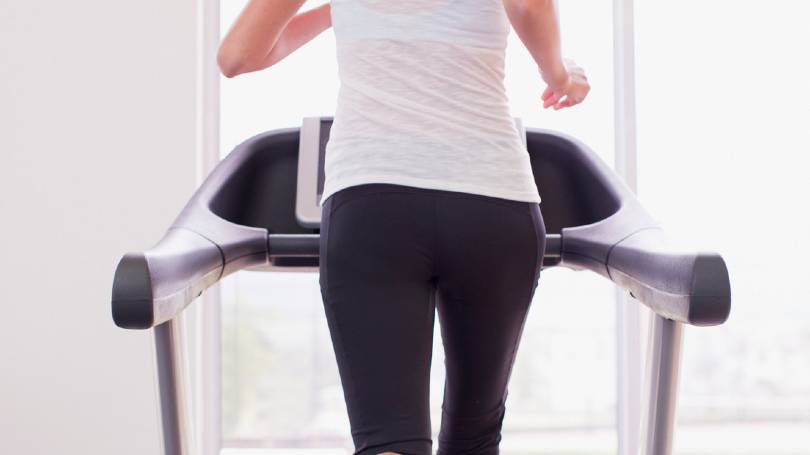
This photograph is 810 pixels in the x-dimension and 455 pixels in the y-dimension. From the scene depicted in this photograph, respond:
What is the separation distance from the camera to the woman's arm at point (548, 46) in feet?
3.34

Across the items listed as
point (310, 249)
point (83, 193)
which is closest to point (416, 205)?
point (310, 249)

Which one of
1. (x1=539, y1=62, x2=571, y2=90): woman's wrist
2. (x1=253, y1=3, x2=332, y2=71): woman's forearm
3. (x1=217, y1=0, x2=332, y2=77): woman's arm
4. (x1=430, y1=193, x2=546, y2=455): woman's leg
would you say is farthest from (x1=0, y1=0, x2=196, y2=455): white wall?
(x1=430, y1=193, x2=546, y2=455): woman's leg

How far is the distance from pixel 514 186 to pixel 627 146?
1.91 meters

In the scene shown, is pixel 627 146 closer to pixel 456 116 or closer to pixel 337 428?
pixel 337 428

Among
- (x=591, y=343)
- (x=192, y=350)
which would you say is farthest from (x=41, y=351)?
(x=591, y=343)

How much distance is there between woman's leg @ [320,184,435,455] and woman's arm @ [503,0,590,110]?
0.88 feet

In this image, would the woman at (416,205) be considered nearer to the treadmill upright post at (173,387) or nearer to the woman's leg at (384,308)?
the woman's leg at (384,308)

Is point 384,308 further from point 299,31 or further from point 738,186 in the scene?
point 738,186

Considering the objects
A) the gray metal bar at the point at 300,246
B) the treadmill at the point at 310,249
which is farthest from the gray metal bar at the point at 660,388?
the gray metal bar at the point at 300,246

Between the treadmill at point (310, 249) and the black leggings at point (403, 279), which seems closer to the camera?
the black leggings at point (403, 279)

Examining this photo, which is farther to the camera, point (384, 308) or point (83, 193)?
point (83, 193)

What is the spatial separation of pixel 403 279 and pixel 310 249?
63 cm

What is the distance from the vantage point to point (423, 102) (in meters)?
0.95

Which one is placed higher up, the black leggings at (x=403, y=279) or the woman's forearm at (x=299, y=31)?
the woman's forearm at (x=299, y=31)
